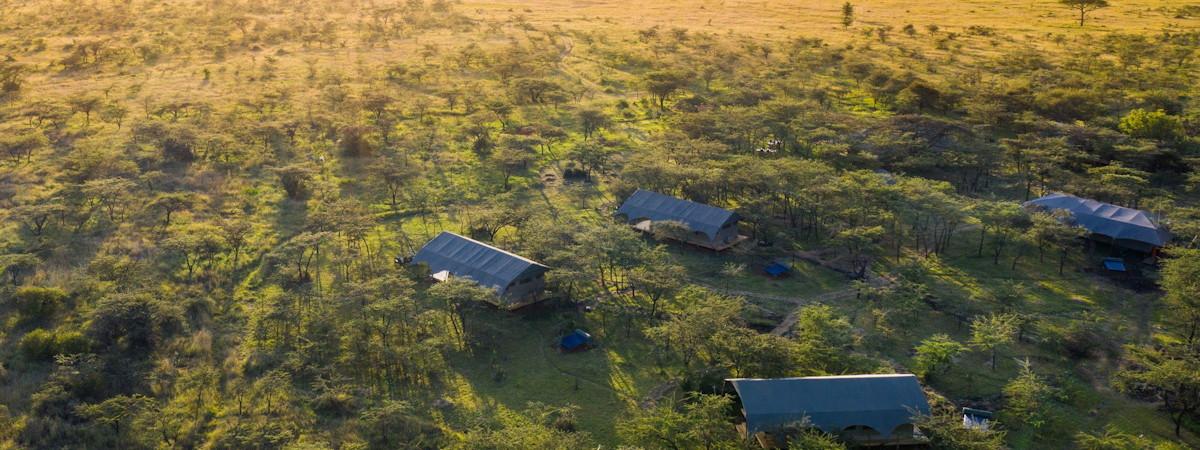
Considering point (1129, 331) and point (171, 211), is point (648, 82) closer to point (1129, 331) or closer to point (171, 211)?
point (171, 211)

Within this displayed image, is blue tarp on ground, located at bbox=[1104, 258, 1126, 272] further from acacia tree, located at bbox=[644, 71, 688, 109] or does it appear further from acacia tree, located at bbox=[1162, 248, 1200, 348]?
acacia tree, located at bbox=[644, 71, 688, 109]

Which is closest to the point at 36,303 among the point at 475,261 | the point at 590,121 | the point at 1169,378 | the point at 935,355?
the point at 475,261

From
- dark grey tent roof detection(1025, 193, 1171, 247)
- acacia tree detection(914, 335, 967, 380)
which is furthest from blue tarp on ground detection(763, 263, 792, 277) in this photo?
dark grey tent roof detection(1025, 193, 1171, 247)

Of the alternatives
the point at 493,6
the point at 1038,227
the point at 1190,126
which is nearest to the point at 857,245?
the point at 1038,227

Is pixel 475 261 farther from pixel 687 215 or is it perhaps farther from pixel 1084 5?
pixel 1084 5

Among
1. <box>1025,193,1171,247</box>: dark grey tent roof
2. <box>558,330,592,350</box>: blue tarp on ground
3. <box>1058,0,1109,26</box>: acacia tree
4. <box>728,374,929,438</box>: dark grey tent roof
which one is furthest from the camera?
<box>1058,0,1109,26</box>: acacia tree
